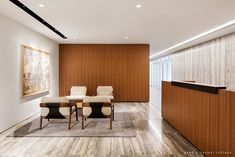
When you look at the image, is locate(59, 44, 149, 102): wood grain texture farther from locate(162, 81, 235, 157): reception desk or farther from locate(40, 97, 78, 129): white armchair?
locate(40, 97, 78, 129): white armchair

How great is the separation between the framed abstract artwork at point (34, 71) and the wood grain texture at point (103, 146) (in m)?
1.67

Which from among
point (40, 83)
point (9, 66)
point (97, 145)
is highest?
point (9, 66)

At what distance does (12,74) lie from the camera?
495 centimetres

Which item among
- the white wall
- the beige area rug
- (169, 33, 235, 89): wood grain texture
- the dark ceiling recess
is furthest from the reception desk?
the white wall

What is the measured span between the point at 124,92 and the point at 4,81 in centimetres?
549

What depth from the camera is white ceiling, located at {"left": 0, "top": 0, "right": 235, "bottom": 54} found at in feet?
12.7

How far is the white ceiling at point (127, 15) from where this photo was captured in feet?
12.7

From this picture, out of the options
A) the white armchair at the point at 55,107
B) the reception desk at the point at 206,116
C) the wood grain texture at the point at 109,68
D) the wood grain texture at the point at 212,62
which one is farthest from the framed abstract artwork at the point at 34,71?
the wood grain texture at the point at 212,62

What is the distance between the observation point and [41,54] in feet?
22.5

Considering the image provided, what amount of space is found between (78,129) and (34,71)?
278cm

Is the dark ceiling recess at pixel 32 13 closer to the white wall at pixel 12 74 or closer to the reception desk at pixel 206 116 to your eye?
the white wall at pixel 12 74

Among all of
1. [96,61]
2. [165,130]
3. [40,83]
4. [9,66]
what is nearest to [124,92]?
[96,61]

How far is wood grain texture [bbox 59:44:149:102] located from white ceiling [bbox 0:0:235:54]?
282cm

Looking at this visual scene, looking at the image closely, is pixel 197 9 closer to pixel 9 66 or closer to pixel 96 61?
pixel 9 66
